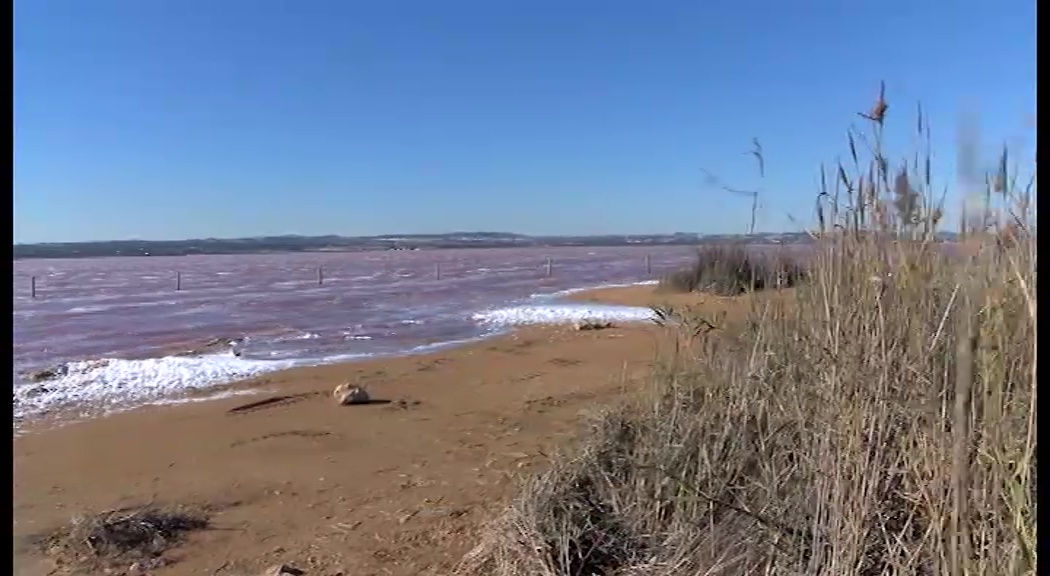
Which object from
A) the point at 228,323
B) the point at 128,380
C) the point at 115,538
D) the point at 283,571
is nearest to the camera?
the point at 283,571

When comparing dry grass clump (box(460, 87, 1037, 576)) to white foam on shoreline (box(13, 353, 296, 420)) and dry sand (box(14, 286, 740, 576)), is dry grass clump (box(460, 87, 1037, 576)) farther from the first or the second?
white foam on shoreline (box(13, 353, 296, 420))

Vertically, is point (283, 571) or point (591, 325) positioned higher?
point (591, 325)

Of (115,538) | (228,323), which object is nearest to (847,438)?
(115,538)

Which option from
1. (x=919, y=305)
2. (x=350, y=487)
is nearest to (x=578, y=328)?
(x=350, y=487)

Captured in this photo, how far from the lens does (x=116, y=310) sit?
1723 cm

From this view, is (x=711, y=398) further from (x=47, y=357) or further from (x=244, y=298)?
(x=244, y=298)

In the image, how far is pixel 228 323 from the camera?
15141 mm

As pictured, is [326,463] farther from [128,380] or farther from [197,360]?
[197,360]

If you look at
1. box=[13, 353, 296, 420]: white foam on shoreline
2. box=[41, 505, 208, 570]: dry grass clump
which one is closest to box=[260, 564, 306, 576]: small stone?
box=[41, 505, 208, 570]: dry grass clump

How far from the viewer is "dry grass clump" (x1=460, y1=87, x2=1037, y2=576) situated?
213cm

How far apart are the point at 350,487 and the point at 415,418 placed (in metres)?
2.14

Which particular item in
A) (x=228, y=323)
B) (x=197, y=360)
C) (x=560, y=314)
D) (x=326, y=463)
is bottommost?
(x=326, y=463)

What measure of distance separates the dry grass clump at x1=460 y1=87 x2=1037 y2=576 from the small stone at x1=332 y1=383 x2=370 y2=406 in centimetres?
438

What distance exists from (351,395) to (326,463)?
2.22 metres
